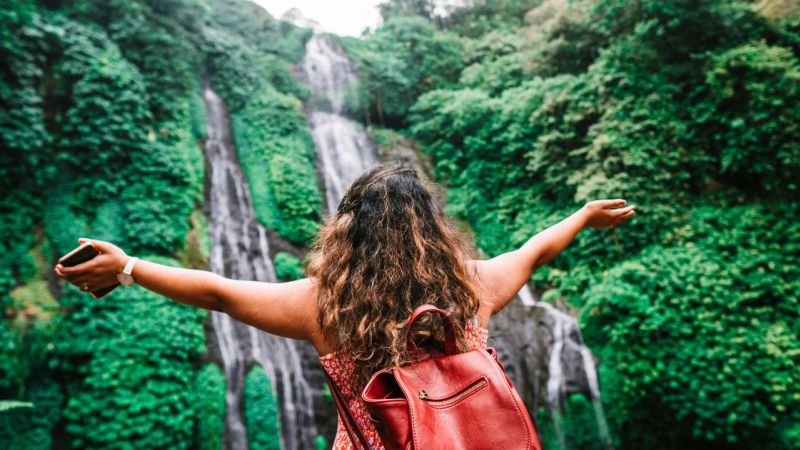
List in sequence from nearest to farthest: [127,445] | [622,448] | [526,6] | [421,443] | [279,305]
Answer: [421,443]
[279,305]
[127,445]
[622,448]
[526,6]

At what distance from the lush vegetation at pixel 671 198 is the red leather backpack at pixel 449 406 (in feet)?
17.0

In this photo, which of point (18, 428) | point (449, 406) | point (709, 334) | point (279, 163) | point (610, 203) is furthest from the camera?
point (279, 163)

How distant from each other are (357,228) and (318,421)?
5285mm

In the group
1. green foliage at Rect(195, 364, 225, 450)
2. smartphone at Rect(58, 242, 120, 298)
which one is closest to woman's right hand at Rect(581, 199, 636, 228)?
smartphone at Rect(58, 242, 120, 298)

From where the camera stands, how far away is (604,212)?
2.04 metres

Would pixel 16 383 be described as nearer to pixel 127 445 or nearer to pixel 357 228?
pixel 127 445

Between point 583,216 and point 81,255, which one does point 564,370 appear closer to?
point 583,216

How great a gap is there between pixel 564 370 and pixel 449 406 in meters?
5.51

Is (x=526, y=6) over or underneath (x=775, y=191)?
over

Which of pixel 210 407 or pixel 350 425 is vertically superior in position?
pixel 350 425

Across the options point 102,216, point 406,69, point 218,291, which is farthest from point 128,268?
point 406,69

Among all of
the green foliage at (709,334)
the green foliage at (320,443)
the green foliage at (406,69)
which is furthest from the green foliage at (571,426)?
the green foliage at (406,69)

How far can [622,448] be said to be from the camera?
5.23 metres

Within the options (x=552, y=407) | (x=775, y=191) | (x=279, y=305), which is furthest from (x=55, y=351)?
(x=775, y=191)
